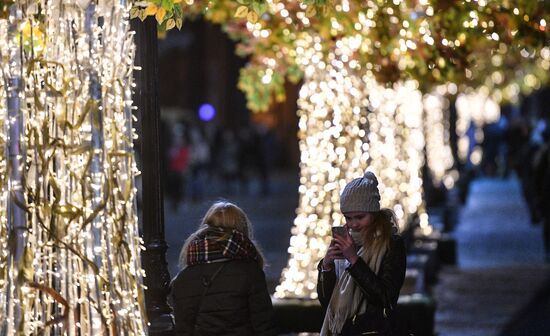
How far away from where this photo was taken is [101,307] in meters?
6.31

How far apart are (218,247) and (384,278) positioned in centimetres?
93

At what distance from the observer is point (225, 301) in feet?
22.5

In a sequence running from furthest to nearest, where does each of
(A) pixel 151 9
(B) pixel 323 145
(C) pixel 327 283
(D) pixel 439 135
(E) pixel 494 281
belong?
(D) pixel 439 135, (E) pixel 494 281, (B) pixel 323 145, (A) pixel 151 9, (C) pixel 327 283

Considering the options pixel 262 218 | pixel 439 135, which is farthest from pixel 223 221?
pixel 439 135

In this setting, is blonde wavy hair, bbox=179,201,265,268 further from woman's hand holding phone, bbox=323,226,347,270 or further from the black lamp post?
the black lamp post

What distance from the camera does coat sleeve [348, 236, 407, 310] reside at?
6.40 m

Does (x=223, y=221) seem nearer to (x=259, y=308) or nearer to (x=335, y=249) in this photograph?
(x=259, y=308)

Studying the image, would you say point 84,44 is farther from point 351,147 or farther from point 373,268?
point 351,147

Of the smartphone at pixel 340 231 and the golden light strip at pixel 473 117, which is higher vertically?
the golden light strip at pixel 473 117

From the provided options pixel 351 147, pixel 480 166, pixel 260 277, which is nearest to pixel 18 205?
pixel 260 277

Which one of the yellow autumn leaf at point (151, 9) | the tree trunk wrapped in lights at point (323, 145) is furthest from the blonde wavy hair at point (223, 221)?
the tree trunk wrapped in lights at point (323, 145)

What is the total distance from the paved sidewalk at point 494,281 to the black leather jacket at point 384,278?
20.2 ft

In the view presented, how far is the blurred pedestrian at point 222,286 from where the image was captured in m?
6.87

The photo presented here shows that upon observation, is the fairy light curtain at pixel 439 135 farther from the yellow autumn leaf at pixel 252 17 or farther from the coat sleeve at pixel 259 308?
the coat sleeve at pixel 259 308
